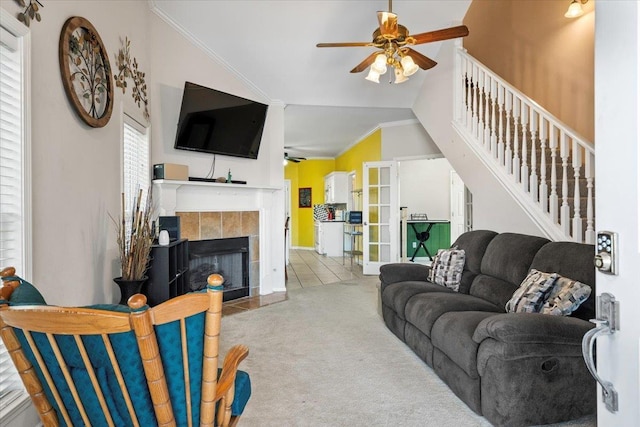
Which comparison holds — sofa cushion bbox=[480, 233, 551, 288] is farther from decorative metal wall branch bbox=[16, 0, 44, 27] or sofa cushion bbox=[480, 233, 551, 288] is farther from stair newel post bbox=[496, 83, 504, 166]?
decorative metal wall branch bbox=[16, 0, 44, 27]

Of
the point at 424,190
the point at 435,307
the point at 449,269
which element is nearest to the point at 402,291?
the point at 449,269

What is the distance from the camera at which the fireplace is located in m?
4.64

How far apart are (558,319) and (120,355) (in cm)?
196

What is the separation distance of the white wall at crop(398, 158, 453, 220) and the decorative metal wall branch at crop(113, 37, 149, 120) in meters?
6.50

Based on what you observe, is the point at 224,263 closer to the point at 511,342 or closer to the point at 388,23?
the point at 388,23

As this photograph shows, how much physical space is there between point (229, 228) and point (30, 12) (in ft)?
10.7

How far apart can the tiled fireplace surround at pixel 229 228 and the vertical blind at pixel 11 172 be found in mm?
2634

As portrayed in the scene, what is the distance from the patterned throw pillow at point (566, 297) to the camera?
85.0 inches

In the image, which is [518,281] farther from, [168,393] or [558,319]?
[168,393]

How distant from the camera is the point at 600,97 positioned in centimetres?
111

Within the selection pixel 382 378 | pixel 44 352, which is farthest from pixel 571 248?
pixel 44 352

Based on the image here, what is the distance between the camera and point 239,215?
5.03m

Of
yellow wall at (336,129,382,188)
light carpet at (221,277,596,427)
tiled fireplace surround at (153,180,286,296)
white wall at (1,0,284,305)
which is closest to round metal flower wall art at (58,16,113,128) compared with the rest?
white wall at (1,0,284,305)

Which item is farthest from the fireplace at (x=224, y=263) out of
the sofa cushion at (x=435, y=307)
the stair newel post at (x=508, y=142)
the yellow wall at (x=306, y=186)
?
the yellow wall at (x=306, y=186)
